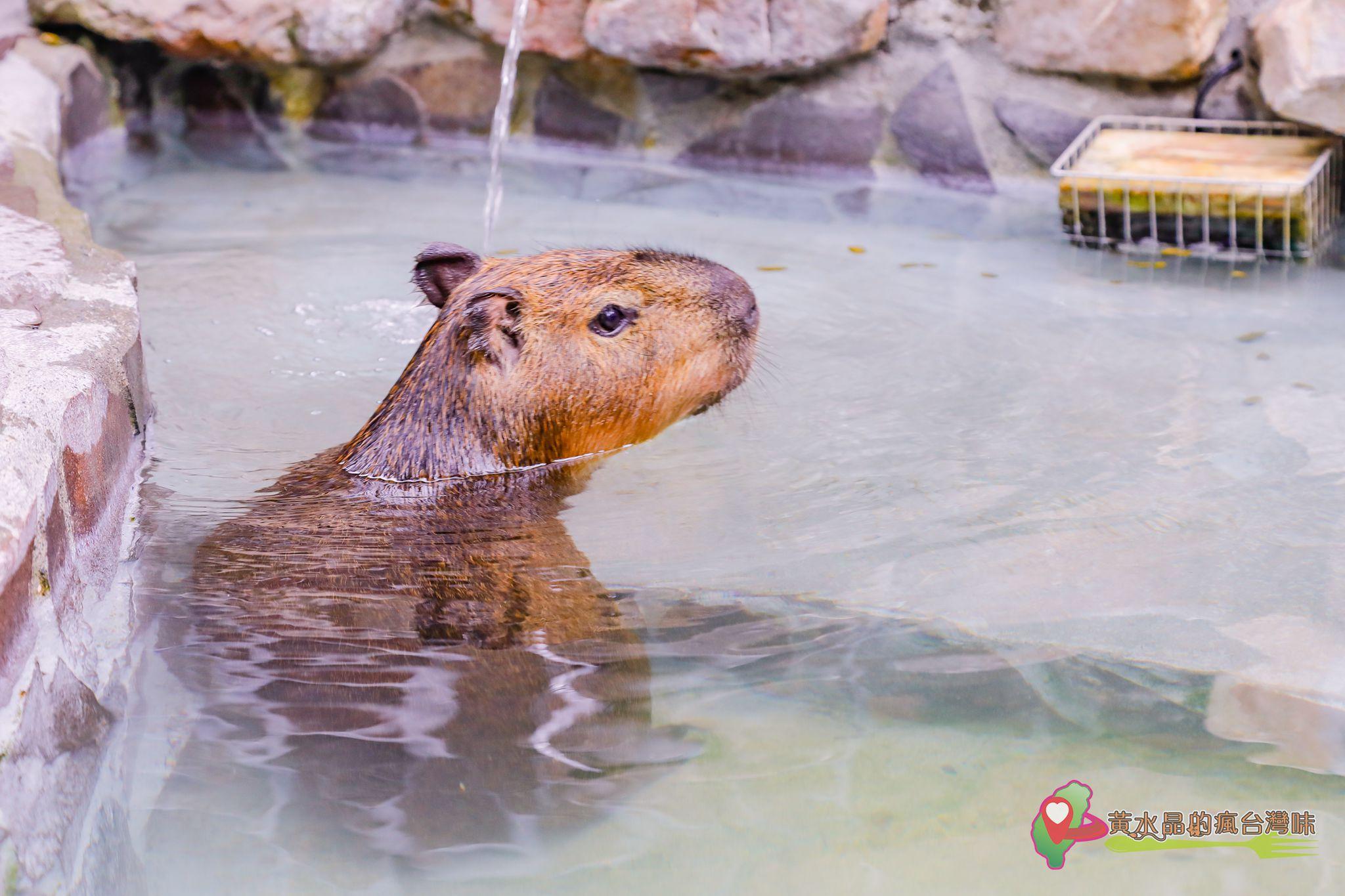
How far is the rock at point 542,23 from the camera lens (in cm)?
535

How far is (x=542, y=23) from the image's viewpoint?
5.39m

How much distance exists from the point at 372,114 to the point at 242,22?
72cm

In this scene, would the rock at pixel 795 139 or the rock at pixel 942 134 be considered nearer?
the rock at pixel 942 134

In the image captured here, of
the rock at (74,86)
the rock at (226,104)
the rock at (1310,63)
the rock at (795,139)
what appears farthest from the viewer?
the rock at (226,104)

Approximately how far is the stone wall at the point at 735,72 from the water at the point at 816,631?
119cm

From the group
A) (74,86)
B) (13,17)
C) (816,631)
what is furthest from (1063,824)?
(13,17)

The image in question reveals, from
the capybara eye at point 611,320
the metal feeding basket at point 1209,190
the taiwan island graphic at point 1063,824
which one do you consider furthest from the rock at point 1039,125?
the taiwan island graphic at point 1063,824

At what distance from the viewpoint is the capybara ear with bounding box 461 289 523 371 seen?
251 cm

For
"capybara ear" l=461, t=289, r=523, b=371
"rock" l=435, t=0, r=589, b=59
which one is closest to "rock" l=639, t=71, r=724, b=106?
"rock" l=435, t=0, r=589, b=59

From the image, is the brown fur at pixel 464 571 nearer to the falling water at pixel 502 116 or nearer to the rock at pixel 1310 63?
the falling water at pixel 502 116

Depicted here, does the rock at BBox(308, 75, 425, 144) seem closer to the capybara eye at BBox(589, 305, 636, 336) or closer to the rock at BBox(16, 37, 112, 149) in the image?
the rock at BBox(16, 37, 112, 149)

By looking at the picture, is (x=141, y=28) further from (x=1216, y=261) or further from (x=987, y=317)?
(x=1216, y=261)

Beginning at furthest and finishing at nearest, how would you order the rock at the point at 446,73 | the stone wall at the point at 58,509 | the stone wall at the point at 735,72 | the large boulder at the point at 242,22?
the rock at the point at 446,73 → the large boulder at the point at 242,22 → the stone wall at the point at 735,72 → the stone wall at the point at 58,509

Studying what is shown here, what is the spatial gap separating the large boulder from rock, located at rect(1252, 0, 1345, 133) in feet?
12.0
